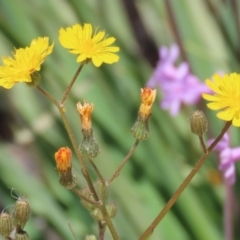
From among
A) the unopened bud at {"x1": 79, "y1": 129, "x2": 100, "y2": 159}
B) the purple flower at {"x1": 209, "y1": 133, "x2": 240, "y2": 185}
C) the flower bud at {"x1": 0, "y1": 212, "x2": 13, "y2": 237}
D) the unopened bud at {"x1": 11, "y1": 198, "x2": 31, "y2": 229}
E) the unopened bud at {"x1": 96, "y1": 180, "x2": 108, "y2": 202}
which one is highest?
the purple flower at {"x1": 209, "y1": 133, "x2": 240, "y2": 185}

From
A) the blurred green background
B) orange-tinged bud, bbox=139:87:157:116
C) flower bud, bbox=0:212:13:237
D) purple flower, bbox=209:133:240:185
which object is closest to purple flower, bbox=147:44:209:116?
the blurred green background

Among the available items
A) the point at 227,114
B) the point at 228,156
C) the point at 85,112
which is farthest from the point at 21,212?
the point at 228,156

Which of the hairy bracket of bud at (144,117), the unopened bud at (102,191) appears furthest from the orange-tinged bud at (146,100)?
the unopened bud at (102,191)

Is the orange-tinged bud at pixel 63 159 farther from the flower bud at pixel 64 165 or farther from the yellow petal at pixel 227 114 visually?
the yellow petal at pixel 227 114

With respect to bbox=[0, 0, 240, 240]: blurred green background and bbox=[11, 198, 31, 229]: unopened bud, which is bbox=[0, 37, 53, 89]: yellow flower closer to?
bbox=[11, 198, 31, 229]: unopened bud

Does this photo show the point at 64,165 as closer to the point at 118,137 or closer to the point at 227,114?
the point at 227,114

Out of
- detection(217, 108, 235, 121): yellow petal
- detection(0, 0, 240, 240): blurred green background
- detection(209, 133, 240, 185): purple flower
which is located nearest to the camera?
detection(217, 108, 235, 121): yellow petal

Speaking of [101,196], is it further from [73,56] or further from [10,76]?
[73,56]
